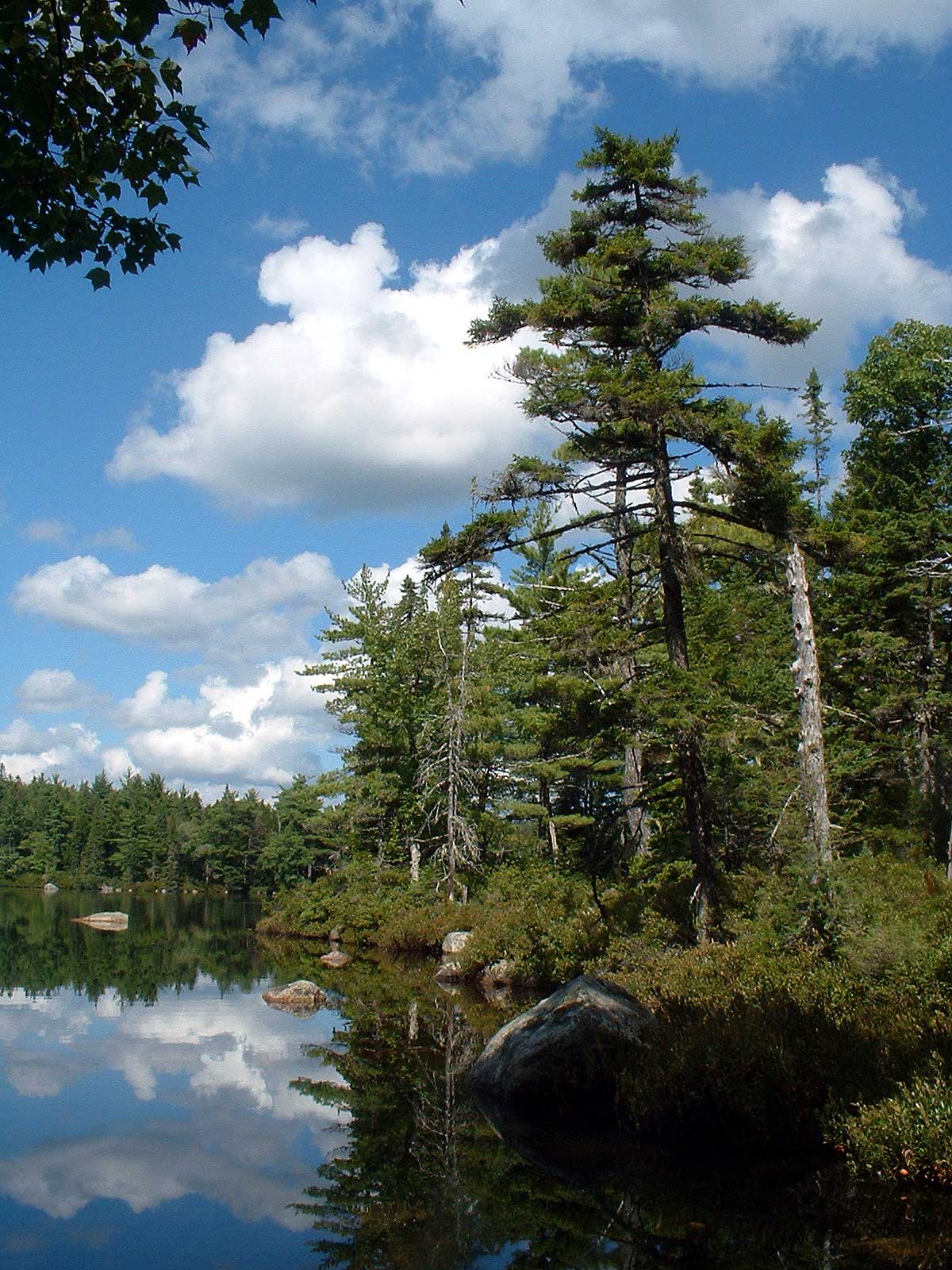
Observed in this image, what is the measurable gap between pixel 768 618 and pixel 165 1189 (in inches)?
1018

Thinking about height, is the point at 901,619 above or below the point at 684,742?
above

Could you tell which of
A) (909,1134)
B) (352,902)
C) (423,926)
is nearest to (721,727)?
(909,1134)

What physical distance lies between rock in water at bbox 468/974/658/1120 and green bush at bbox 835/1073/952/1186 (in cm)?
293

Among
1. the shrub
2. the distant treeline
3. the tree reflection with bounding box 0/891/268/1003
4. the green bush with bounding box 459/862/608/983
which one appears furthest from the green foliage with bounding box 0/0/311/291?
the distant treeline

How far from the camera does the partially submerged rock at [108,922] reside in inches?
1761

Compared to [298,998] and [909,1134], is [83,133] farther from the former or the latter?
[298,998]

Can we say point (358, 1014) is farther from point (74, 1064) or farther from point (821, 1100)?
point (821, 1100)

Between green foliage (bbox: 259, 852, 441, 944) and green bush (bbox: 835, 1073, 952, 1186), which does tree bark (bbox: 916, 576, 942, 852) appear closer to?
green foliage (bbox: 259, 852, 441, 944)

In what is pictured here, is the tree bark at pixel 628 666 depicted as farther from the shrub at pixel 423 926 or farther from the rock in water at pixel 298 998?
the shrub at pixel 423 926

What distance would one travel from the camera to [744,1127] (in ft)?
30.2

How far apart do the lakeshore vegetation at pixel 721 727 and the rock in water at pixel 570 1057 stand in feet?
2.74

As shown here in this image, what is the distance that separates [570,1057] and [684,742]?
5.38 meters

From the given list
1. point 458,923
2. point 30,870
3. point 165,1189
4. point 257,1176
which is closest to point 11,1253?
point 165,1189

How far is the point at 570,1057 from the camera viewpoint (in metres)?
10.6
